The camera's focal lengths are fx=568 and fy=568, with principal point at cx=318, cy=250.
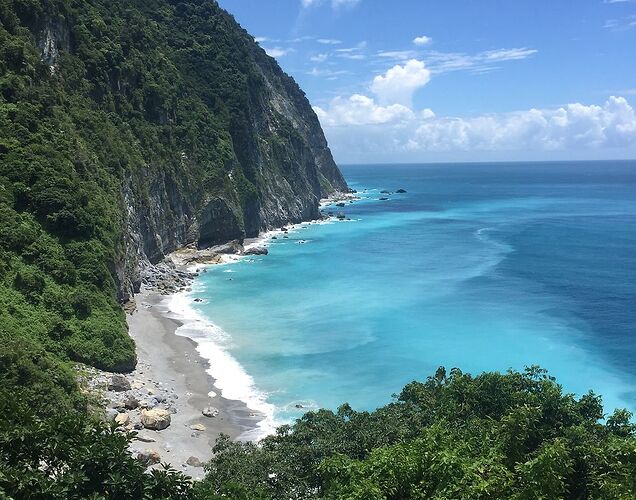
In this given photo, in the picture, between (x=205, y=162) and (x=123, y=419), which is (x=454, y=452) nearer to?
(x=123, y=419)

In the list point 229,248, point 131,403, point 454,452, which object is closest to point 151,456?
point 131,403

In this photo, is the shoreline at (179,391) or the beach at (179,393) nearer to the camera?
the beach at (179,393)

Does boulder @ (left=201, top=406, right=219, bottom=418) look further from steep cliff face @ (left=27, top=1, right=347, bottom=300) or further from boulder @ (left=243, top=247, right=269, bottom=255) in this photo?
boulder @ (left=243, top=247, right=269, bottom=255)

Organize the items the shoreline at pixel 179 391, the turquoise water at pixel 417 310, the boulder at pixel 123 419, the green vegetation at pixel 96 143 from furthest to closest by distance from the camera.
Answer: the turquoise water at pixel 417 310, the green vegetation at pixel 96 143, the boulder at pixel 123 419, the shoreline at pixel 179 391

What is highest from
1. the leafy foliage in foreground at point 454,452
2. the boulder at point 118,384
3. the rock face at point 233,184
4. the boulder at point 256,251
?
the rock face at point 233,184

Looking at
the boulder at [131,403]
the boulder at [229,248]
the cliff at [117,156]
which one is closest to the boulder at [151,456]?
the boulder at [131,403]

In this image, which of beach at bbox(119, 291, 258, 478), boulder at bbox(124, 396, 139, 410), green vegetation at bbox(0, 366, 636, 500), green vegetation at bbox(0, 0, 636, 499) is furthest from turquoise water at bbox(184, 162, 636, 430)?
green vegetation at bbox(0, 366, 636, 500)

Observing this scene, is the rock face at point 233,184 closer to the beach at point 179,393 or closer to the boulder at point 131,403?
the beach at point 179,393
